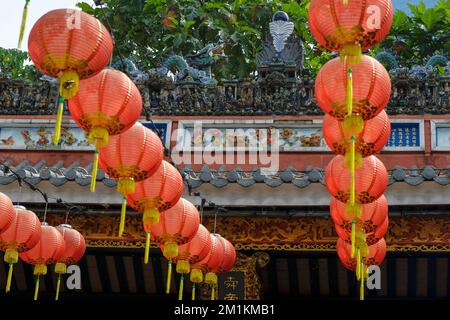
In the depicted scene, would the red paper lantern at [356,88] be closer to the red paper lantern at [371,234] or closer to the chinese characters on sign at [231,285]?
the red paper lantern at [371,234]

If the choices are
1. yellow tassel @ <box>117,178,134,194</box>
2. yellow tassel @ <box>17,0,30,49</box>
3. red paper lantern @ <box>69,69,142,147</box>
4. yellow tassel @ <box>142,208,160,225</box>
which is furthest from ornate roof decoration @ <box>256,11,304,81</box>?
yellow tassel @ <box>17,0,30,49</box>

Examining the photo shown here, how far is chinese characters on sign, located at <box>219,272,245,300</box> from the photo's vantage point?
9.48 metres

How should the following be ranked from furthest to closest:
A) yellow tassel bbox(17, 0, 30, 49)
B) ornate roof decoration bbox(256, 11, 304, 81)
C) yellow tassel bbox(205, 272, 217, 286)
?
ornate roof decoration bbox(256, 11, 304, 81) < yellow tassel bbox(205, 272, 217, 286) < yellow tassel bbox(17, 0, 30, 49)

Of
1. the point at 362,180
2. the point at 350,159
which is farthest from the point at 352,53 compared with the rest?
the point at 362,180

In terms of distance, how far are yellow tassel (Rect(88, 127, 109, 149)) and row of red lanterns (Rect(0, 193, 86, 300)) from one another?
1.49 metres

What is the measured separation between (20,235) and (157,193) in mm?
1523

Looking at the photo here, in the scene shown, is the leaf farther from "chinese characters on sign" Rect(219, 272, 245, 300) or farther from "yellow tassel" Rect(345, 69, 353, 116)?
"yellow tassel" Rect(345, 69, 353, 116)

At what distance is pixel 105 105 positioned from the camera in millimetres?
6547

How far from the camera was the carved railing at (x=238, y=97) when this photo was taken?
10.5 meters

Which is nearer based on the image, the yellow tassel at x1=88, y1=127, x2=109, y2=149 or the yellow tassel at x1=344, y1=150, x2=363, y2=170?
the yellow tassel at x1=88, y1=127, x2=109, y2=149

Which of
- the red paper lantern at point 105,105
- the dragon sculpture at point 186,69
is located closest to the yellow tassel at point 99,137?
the red paper lantern at point 105,105

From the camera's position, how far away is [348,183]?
7234 mm

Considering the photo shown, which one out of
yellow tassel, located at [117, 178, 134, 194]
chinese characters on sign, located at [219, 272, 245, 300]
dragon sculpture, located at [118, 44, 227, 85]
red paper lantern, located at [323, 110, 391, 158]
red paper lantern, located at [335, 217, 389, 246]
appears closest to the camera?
red paper lantern, located at [323, 110, 391, 158]

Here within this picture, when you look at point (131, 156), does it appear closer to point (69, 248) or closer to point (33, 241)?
point (33, 241)
